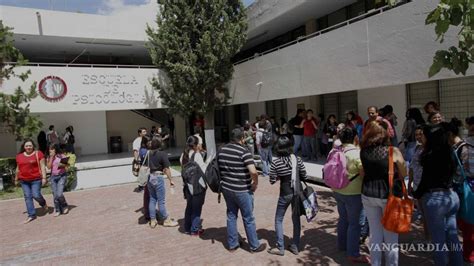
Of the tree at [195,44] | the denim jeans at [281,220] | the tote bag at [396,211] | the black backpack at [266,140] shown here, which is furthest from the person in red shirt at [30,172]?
the tree at [195,44]

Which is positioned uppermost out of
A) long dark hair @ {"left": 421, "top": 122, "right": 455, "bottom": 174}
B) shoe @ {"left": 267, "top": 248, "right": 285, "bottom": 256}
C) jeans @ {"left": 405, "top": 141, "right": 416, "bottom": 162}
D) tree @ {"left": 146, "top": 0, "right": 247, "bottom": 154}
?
tree @ {"left": 146, "top": 0, "right": 247, "bottom": 154}

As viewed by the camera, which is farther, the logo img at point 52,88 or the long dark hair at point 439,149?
the logo img at point 52,88

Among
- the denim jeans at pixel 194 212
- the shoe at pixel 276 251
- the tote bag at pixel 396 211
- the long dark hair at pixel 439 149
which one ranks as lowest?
the shoe at pixel 276 251

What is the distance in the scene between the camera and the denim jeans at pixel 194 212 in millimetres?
5586

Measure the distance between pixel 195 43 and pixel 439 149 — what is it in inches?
460

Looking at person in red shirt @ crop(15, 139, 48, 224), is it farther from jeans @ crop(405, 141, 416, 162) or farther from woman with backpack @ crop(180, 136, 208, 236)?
jeans @ crop(405, 141, 416, 162)

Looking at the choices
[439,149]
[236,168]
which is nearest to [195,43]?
[236,168]

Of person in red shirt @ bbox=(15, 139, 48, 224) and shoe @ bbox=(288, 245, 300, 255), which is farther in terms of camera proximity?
person in red shirt @ bbox=(15, 139, 48, 224)

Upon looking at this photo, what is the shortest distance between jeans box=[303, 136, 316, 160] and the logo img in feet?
32.3

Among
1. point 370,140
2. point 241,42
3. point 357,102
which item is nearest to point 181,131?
point 241,42

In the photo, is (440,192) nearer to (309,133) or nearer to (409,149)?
(409,149)

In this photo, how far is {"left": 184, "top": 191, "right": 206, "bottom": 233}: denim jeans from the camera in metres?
5.59

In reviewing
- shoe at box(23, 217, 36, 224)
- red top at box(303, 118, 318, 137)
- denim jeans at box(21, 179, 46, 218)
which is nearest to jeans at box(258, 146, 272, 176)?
red top at box(303, 118, 318, 137)

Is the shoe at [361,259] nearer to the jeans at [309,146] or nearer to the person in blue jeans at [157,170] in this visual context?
the person in blue jeans at [157,170]
